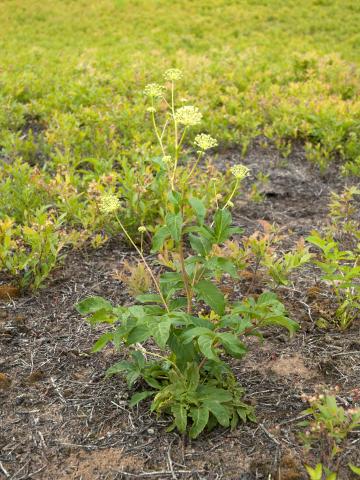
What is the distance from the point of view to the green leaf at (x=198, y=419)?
2.45 m

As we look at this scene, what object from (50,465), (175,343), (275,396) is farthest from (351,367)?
(50,465)

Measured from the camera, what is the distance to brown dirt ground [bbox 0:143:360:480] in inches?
96.1

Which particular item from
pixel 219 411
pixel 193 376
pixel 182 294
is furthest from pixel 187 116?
pixel 182 294

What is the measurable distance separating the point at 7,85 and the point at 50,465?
635 cm

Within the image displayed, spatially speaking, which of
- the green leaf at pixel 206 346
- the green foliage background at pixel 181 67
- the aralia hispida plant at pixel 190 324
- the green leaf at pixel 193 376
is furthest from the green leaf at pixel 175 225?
the green foliage background at pixel 181 67

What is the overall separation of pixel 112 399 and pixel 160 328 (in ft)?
2.34

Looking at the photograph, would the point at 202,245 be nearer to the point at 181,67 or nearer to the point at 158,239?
the point at 158,239

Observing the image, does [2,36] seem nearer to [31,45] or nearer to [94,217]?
[31,45]

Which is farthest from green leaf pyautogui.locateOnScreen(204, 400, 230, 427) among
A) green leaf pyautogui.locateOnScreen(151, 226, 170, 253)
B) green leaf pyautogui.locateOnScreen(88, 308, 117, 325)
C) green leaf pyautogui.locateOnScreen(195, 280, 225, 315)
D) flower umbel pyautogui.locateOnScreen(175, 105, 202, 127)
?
flower umbel pyautogui.locateOnScreen(175, 105, 202, 127)

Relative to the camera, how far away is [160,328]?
2.29 m

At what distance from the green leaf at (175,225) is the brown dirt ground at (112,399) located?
2.92 feet

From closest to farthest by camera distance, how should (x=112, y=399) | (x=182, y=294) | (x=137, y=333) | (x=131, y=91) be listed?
(x=137, y=333), (x=112, y=399), (x=182, y=294), (x=131, y=91)

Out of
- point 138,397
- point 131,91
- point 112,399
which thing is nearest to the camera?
point 138,397

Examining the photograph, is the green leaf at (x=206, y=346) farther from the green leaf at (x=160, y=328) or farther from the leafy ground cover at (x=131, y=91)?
the leafy ground cover at (x=131, y=91)
